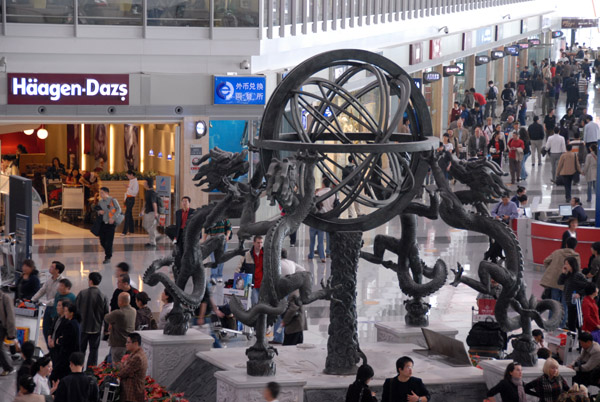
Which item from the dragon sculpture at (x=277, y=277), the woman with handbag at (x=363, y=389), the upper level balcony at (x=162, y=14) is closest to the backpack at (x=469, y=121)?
the upper level balcony at (x=162, y=14)

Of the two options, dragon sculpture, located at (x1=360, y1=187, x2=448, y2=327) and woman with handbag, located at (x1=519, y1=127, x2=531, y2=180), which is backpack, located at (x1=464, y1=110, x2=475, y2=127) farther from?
dragon sculpture, located at (x1=360, y1=187, x2=448, y2=327)

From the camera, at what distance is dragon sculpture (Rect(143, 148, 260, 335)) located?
538 inches

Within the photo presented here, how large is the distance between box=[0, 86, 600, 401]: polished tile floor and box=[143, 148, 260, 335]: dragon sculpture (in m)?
1.78

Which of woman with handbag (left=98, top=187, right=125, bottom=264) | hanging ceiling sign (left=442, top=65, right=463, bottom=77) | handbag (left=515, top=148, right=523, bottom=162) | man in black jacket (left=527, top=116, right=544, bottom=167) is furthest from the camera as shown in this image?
hanging ceiling sign (left=442, top=65, right=463, bottom=77)

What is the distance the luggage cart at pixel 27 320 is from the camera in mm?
15469

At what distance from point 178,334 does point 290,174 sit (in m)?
3.01

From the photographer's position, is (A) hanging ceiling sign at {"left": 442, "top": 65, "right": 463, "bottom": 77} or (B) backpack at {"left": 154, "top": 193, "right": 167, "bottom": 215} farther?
(A) hanging ceiling sign at {"left": 442, "top": 65, "right": 463, "bottom": 77}

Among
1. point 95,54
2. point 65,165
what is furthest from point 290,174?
point 65,165

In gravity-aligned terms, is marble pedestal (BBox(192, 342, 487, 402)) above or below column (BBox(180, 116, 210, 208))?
below

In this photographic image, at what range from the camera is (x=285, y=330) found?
1532cm

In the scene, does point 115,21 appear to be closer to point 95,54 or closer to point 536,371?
point 95,54

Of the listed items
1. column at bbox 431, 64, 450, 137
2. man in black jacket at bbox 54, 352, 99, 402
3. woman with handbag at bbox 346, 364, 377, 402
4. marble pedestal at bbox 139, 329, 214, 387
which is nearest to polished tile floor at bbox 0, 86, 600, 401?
marble pedestal at bbox 139, 329, 214, 387

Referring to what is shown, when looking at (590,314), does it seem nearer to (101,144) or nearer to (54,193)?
(101,144)

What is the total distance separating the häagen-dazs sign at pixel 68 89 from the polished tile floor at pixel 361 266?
2976 millimetres
